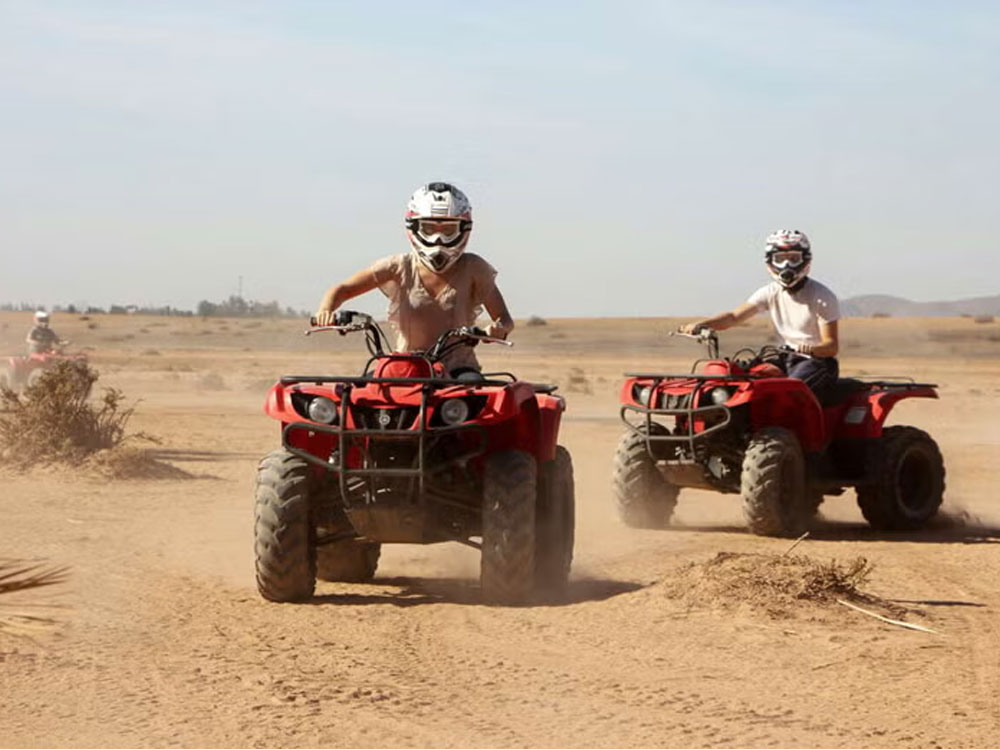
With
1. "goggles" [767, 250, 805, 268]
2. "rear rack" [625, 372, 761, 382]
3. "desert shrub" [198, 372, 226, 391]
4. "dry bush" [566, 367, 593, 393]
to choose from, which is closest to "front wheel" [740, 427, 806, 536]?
"rear rack" [625, 372, 761, 382]

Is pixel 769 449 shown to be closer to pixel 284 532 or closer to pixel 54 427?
pixel 284 532

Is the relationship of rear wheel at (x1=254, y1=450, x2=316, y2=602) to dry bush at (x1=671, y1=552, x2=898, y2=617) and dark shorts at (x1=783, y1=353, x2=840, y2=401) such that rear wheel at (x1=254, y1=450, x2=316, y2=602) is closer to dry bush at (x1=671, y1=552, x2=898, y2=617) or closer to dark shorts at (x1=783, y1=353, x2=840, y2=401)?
dry bush at (x1=671, y1=552, x2=898, y2=617)

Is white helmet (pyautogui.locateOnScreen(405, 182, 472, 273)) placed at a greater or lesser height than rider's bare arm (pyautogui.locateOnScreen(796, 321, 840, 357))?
greater

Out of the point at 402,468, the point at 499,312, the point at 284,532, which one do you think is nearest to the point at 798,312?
the point at 499,312

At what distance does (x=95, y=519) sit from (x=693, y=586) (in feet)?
19.2

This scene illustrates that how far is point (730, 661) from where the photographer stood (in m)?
8.25

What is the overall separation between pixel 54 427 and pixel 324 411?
8977mm

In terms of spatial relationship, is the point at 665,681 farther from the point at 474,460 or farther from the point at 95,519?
the point at 95,519

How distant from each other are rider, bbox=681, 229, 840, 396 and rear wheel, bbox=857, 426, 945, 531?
77cm

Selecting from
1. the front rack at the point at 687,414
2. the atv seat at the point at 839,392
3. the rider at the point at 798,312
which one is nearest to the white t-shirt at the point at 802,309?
the rider at the point at 798,312

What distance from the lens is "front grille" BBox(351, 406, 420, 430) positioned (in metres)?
9.58

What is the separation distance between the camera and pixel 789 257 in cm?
1400

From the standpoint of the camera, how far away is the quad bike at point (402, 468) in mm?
9547

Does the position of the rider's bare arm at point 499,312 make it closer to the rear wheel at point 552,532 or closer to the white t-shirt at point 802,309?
the rear wheel at point 552,532
